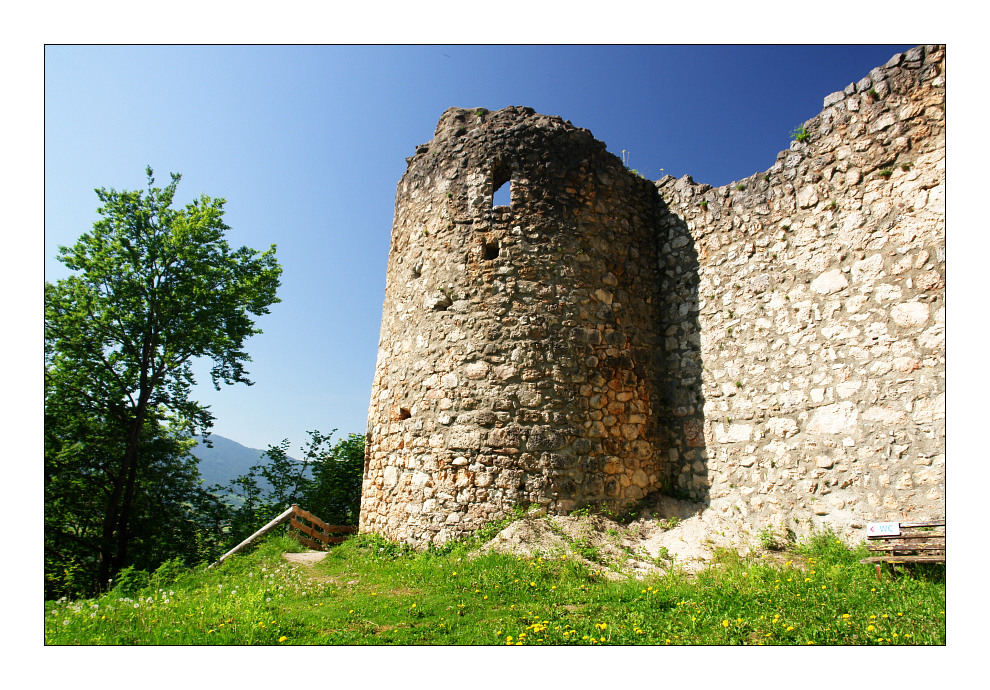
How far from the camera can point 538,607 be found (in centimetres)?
469

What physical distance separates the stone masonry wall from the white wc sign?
75cm

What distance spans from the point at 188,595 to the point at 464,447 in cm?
351

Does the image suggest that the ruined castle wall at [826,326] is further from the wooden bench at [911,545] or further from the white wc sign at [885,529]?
the white wc sign at [885,529]

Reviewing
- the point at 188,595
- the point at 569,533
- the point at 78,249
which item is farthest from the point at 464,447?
the point at 78,249

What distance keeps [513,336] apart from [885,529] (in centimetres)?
461

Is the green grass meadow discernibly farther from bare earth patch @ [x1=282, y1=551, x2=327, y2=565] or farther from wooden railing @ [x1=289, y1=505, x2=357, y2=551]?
wooden railing @ [x1=289, y1=505, x2=357, y2=551]

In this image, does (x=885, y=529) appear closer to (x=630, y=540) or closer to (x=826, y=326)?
(x=826, y=326)

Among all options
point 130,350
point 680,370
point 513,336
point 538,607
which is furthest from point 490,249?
point 130,350

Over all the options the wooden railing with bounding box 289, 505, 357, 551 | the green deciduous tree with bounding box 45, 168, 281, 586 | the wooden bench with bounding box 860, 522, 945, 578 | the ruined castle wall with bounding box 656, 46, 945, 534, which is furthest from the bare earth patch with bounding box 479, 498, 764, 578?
the green deciduous tree with bounding box 45, 168, 281, 586

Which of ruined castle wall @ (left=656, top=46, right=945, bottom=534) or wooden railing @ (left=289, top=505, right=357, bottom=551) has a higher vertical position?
ruined castle wall @ (left=656, top=46, right=945, bottom=534)

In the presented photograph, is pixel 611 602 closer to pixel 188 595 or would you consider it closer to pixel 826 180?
pixel 188 595

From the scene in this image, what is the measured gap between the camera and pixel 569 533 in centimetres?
659

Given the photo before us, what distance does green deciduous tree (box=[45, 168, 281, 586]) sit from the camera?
1226 cm

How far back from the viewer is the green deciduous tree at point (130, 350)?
40.2ft
